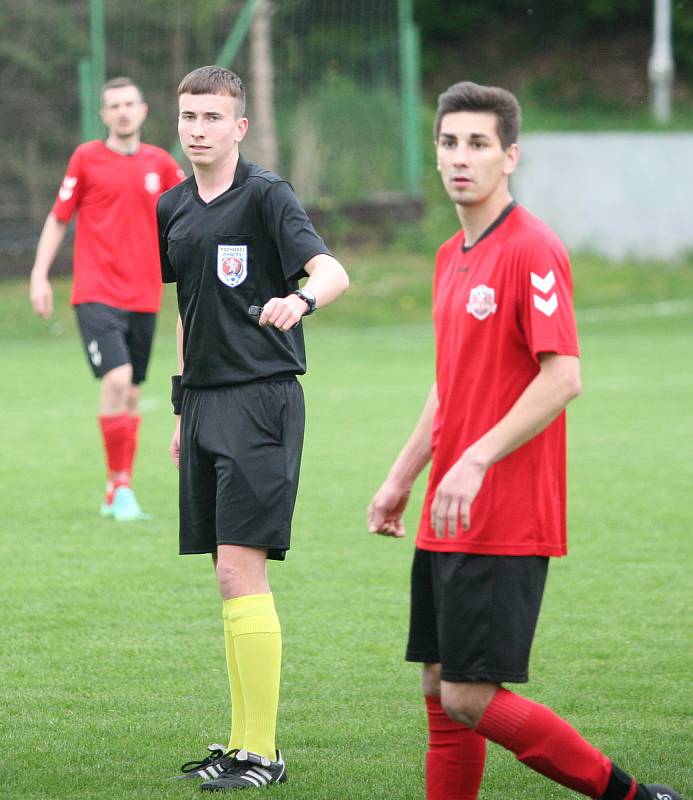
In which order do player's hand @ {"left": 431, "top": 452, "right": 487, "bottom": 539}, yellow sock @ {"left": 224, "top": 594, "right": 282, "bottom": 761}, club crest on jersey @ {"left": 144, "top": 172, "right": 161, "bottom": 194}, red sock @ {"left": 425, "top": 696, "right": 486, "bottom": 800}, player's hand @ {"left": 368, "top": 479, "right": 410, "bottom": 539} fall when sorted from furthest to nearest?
club crest on jersey @ {"left": 144, "top": 172, "right": 161, "bottom": 194} → yellow sock @ {"left": 224, "top": 594, "right": 282, "bottom": 761} → player's hand @ {"left": 368, "top": 479, "right": 410, "bottom": 539} → red sock @ {"left": 425, "top": 696, "right": 486, "bottom": 800} → player's hand @ {"left": 431, "top": 452, "right": 487, "bottom": 539}

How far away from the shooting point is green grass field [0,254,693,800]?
4980 mm

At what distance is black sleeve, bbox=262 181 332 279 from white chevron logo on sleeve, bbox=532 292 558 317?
116 centimetres

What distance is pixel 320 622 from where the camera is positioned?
22.2ft

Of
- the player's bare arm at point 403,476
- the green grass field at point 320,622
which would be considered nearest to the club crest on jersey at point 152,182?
the green grass field at point 320,622

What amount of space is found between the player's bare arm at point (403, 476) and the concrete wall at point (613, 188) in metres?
24.7

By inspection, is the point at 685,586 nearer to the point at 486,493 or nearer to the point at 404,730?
the point at 404,730

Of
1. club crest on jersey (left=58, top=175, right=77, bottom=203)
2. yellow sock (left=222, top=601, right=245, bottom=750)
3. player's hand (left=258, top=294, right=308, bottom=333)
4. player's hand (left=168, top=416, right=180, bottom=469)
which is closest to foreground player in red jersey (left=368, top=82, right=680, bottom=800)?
player's hand (left=258, top=294, right=308, bottom=333)

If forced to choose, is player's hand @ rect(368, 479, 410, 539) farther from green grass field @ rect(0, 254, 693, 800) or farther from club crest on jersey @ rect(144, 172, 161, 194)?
club crest on jersey @ rect(144, 172, 161, 194)

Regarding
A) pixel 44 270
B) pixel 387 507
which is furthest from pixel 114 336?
pixel 387 507

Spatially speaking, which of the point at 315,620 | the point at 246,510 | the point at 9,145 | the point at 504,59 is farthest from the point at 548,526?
the point at 504,59

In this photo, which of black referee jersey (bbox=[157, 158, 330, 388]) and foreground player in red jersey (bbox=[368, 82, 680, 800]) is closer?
foreground player in red jersey (bbox=[368, 82, 680, 800])

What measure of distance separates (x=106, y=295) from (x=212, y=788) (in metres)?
5.05

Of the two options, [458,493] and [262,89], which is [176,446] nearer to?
[458,493]

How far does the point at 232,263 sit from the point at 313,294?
444 mm
